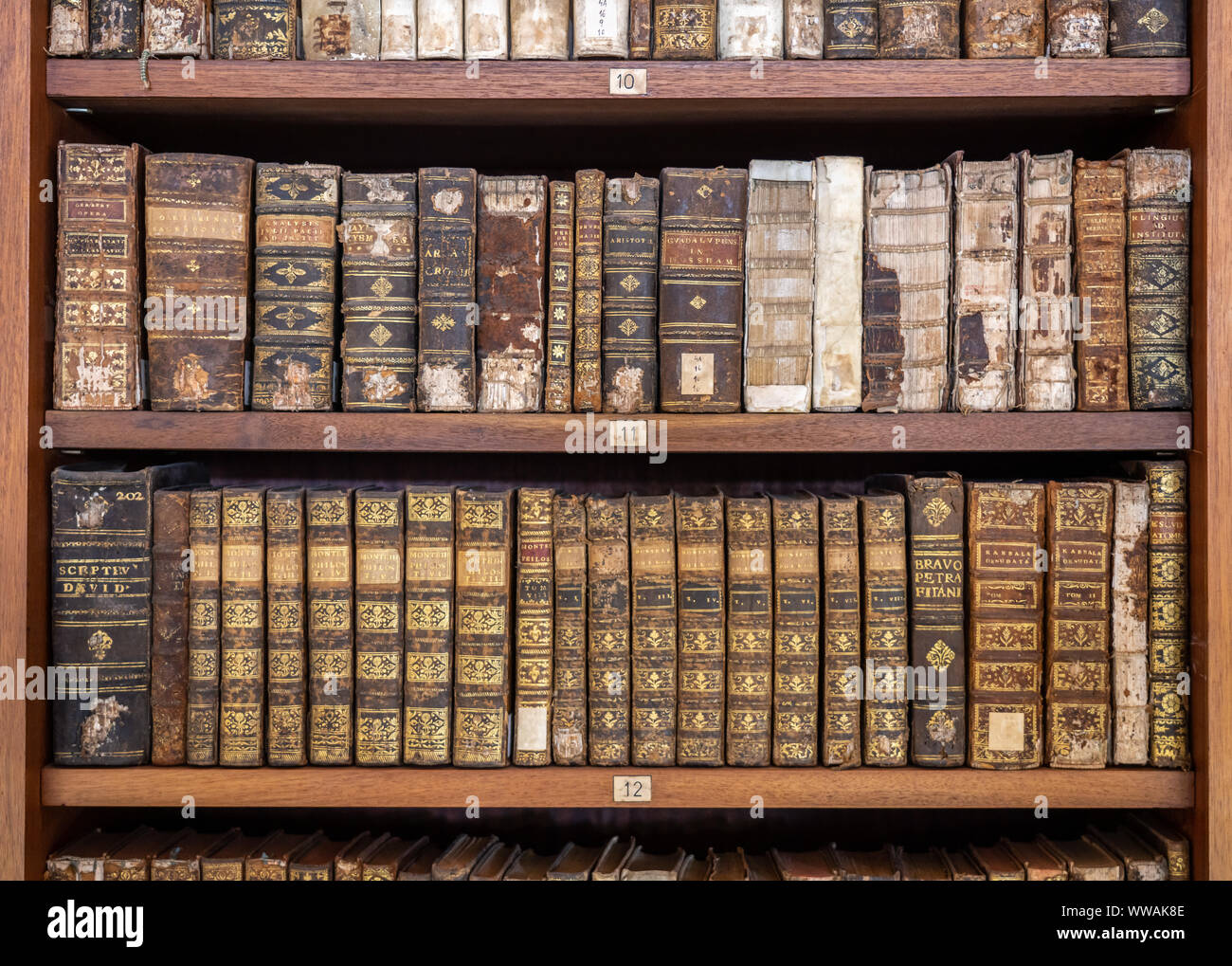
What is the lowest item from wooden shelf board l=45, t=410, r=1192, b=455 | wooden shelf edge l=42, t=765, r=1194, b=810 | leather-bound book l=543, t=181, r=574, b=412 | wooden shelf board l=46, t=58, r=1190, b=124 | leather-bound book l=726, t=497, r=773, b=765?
wooden shelf edge l=42, t=765, r=1194, b=810

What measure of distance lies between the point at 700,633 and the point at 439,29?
2.80 feet

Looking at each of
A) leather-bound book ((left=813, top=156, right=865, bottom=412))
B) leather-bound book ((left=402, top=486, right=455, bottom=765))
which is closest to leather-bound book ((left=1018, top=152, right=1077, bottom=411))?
leather-bound book ((left=813, top=156, right=865, bottom=412))

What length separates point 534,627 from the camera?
1.12m

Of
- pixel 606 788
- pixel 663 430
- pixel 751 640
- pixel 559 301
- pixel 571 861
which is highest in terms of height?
pixel 559 301

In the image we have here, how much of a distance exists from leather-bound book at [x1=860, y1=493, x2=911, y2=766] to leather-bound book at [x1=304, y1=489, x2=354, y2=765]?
0.69 meters

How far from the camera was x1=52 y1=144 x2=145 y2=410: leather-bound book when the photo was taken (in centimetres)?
108

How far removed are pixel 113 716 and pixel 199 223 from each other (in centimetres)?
65

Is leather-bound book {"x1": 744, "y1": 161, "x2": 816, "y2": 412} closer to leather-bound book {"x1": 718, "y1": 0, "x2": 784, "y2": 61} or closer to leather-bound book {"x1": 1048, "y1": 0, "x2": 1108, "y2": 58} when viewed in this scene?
leather-bound book {"x1": 718, "y1": 0, "x2": 784, "y2": 61}

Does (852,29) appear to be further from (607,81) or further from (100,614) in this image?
(100,614)

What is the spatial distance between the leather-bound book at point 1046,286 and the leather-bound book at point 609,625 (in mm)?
567

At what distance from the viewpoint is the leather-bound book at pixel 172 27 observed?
1.08 metres

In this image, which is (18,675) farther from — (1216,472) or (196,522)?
(1216,472)

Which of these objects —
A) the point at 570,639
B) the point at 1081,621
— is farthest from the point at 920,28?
the point at 570,639
